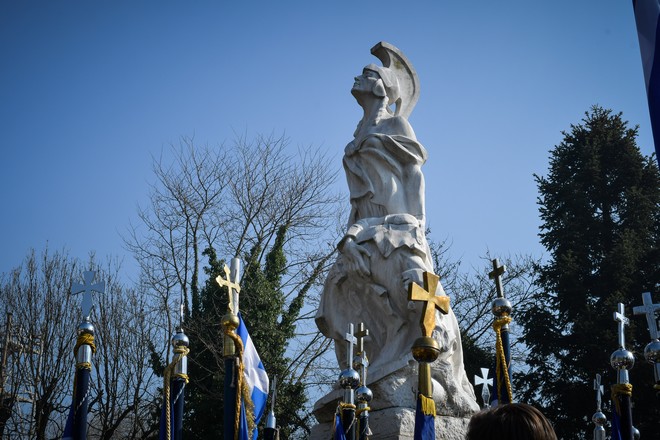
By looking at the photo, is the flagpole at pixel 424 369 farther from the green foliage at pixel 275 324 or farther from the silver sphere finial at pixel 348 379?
the green foliage at pixel 275 324

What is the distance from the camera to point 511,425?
8.31 feet

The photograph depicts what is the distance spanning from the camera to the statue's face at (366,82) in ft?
38.4

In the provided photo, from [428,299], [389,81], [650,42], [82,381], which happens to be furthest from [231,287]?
[389,81]

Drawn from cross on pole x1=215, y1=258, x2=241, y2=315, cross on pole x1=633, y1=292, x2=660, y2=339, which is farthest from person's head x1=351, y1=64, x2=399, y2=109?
cross on pole x1=215, y1=258, x2=241, y2=315

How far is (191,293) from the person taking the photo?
830 inches

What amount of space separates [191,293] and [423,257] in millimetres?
12301

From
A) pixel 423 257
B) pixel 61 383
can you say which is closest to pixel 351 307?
pixel 423 257

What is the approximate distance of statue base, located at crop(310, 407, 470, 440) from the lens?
8.30m

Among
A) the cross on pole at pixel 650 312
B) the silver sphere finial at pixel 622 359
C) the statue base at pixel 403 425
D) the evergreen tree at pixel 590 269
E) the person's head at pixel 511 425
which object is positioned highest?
the evergreen tree at pixel 590 269

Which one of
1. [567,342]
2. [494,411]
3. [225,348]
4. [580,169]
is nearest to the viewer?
[494,411]

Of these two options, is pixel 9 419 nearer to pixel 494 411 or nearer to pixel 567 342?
pixel 567 342

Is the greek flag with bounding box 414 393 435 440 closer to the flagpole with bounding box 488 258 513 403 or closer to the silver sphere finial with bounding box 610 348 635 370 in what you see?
the flagpole with bounding box 488 258 513 403

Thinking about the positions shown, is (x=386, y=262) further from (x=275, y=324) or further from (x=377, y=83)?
(x=275, y=324)

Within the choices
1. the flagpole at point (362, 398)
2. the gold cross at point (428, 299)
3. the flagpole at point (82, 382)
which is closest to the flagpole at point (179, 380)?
the flagpole at point (82, 382)
